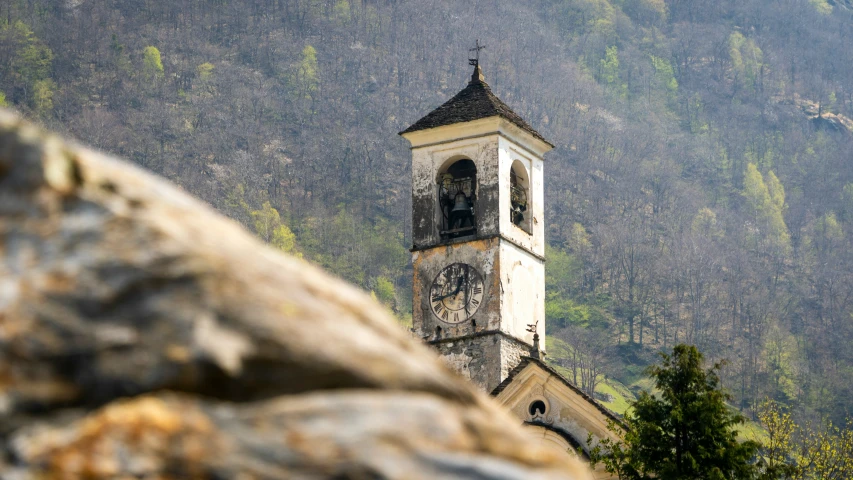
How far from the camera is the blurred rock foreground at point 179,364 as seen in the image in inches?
134

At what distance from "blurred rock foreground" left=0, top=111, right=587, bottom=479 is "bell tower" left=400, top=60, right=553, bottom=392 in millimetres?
23949

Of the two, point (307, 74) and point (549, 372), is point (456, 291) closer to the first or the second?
point (549, 372)

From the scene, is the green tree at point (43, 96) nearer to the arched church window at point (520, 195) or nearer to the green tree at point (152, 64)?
the green tree at point (152, 64)

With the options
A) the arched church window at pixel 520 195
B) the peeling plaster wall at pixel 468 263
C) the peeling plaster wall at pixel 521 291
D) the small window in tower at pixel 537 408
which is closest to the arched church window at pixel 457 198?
the peeling plaster wall at pixel 468 263

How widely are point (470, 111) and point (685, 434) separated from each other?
12.5 meters

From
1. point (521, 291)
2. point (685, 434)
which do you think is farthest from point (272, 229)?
point (685, 434)

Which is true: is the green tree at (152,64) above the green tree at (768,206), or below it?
above

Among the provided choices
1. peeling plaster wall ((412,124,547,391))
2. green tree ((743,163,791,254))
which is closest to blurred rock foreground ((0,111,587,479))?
peeling plaster wall ((412,124,547,391))

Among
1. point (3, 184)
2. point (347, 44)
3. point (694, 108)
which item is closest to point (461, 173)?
point (3, 184)

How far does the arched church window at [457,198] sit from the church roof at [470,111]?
0.90m

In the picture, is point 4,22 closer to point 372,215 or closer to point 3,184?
point 372,215

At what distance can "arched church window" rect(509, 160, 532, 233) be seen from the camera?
1209 inches

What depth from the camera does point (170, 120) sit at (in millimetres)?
139250

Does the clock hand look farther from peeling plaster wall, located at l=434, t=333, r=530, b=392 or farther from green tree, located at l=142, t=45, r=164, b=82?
green tree, located at l=142, t=45, r=164, b=82
